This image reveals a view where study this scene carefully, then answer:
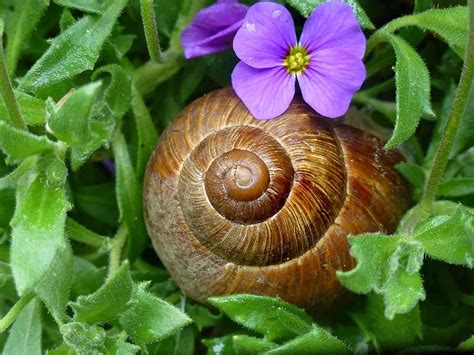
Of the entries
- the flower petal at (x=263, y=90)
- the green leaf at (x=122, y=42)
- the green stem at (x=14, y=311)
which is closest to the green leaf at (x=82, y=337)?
the green stem at (x=14, y=311)

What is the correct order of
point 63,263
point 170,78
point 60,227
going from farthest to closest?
point 170,78 < point 63,263 < point 60,227

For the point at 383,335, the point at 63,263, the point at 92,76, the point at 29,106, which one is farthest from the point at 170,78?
the point at 383,335

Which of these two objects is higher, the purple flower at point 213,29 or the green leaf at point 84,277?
the purple flower at point 213,29

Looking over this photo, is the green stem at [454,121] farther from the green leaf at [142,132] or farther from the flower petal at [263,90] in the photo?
the green leaf at [142,132]

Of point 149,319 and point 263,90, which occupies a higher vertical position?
point 263,90

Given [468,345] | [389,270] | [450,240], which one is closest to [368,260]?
[389,270]

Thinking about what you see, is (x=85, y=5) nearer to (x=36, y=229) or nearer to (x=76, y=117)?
(x=76, y=117)

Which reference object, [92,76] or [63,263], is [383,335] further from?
[92,76]
